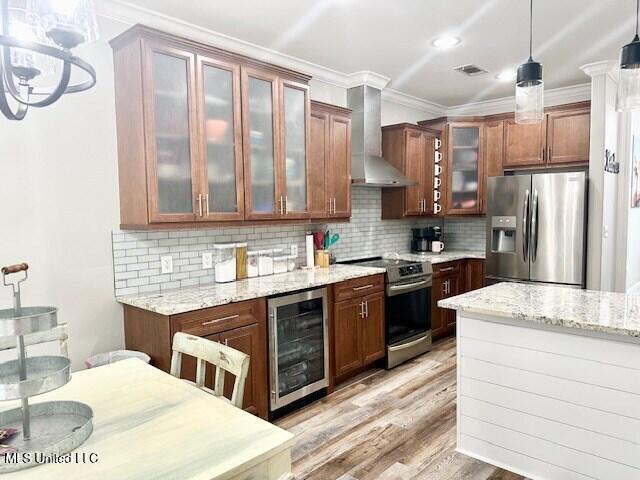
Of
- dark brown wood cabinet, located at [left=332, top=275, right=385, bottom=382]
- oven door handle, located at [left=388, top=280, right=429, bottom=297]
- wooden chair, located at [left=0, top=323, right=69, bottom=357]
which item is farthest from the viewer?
oven door handle, located at [left=388, top=280, right=429, bottom=297]

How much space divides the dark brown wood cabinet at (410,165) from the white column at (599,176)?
159cm

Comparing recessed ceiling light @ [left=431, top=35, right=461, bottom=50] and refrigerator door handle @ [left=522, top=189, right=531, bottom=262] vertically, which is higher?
recessed ceiling light @ [left=431, top=35, right=461, bottom=50]

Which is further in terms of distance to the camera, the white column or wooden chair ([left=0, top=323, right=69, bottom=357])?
the white column

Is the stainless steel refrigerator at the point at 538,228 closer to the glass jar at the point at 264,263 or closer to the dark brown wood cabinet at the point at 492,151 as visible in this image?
the dark brown wood cabinet at the point at 492,151

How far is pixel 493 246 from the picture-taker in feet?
15.2

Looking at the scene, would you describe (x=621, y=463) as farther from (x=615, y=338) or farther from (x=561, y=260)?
(x=561, y=260)

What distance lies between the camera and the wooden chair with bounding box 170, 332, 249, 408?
5.00ft

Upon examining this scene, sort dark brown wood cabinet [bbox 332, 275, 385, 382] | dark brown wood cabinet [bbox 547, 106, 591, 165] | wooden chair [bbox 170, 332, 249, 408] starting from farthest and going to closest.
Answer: dark brown wood cabinet [bbox 547, 106, 591, 165] < dark brown wood cabinet [bbox 332, 275, 385, 382] < wooden chair [bbox 170, 332, 249, 408]

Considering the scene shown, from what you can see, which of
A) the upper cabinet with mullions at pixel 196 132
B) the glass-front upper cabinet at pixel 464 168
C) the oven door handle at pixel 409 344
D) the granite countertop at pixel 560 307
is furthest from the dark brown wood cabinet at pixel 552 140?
the upper cabinet with mullions at pixel 196 132

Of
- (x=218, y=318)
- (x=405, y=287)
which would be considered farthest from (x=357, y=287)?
(x=218, y=318)

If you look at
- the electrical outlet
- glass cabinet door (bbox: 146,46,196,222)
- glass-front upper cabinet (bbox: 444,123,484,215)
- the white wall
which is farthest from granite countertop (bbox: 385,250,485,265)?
the white wall

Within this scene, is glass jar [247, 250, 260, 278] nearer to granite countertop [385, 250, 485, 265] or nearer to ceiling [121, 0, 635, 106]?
ceiling [121, 0, 635, 106]

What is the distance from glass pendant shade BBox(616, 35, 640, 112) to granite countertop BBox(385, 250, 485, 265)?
2.63 metres

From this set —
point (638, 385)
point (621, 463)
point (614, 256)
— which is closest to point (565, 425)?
point (621, 463)
